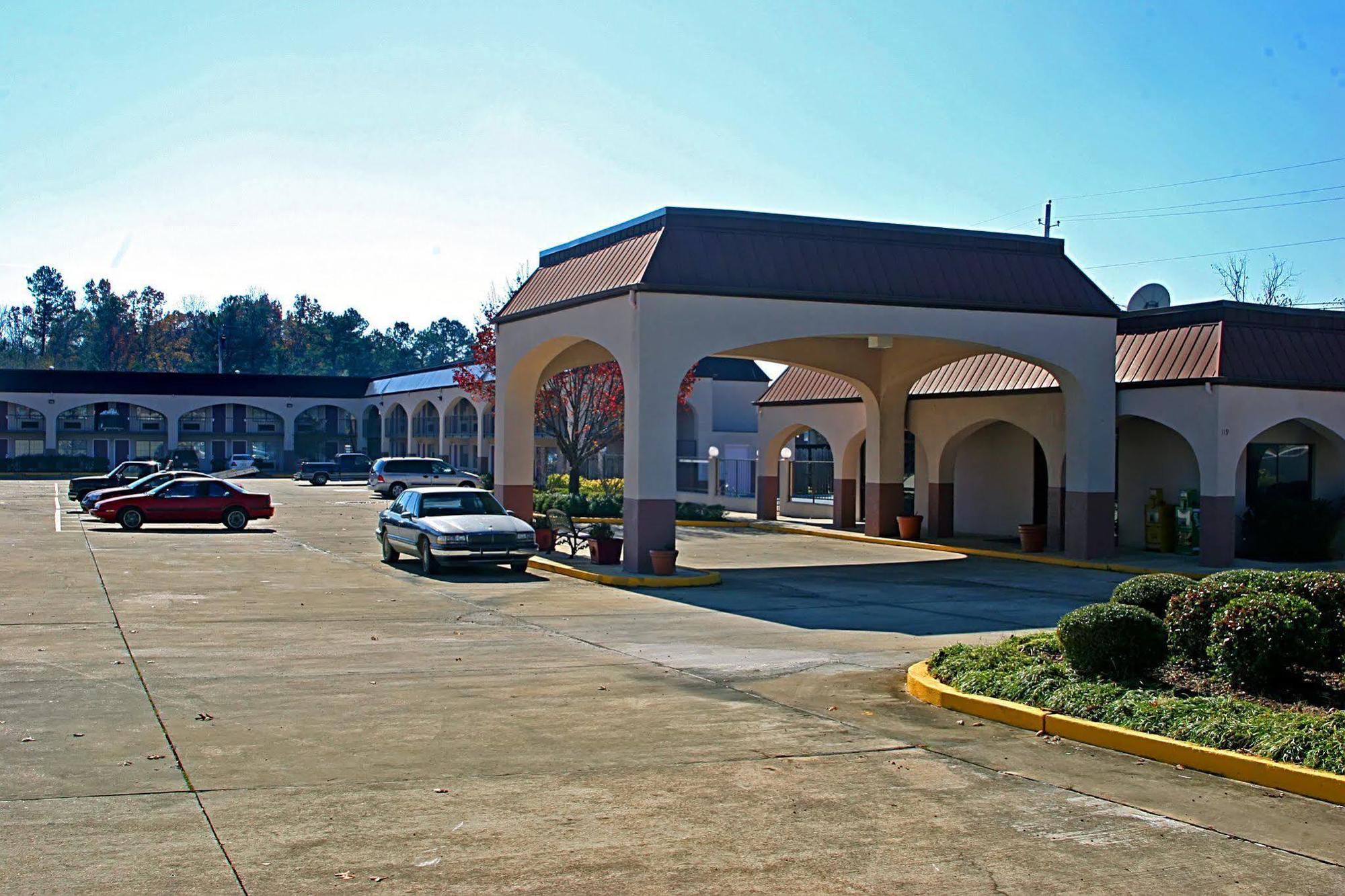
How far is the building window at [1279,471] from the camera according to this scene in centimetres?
2772

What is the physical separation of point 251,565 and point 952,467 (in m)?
18.1

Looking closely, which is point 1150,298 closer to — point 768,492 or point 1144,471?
point 1144,471

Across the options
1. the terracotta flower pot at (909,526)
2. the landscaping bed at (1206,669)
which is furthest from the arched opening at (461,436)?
the landscaping bed at (1206,669)

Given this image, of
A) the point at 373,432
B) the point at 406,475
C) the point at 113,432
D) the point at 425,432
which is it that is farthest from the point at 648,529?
the point at 113,432

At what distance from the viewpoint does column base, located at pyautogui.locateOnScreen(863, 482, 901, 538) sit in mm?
32562

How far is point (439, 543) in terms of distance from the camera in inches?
892

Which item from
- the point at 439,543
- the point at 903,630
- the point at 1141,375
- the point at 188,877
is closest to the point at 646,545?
the point at 439,543

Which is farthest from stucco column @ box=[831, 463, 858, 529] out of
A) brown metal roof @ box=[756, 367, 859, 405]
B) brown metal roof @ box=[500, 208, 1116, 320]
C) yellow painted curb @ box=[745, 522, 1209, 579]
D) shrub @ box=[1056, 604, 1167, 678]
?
shrub @ box=[1056, 604, 1167, 678]

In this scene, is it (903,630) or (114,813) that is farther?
(903,630)

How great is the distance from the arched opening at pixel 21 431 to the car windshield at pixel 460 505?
6679 centimetres

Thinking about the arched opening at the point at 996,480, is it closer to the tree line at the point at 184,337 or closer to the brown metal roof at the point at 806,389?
the brown metal roof at the point at 806,389

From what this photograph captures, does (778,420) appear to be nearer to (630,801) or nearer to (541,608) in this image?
(541,608)

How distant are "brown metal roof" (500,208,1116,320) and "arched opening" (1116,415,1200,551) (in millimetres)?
3874

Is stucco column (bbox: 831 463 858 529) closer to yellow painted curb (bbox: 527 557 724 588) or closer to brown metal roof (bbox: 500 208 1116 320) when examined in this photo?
brown metal roof (bbox: 500 208 1116 320)
